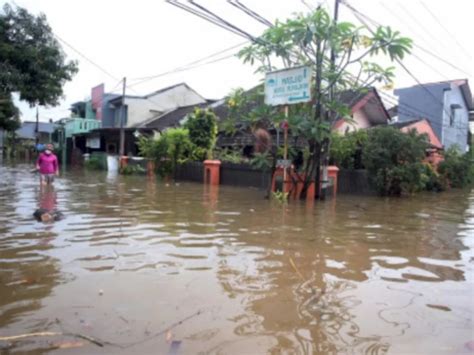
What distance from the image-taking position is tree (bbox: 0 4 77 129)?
1439cm

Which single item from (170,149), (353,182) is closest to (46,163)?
(170,149)

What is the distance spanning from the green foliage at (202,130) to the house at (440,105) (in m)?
16.6

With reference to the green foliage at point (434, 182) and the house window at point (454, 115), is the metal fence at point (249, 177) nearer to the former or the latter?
the green foliage at point (434, 182)

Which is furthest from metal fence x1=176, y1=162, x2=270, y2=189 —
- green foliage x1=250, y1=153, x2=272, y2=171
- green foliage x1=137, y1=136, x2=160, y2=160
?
green foliage x1=250, y1=153, x2=272, y2=171

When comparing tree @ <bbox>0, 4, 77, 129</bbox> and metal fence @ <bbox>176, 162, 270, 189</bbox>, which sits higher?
tree @ <bbox>0, 4, 77, 129</bbox>

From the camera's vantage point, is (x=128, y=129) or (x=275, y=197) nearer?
(x=275, y=197)

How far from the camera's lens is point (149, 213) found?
9281 millimetres

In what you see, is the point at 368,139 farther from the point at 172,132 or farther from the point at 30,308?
Answer: the point at 30,308

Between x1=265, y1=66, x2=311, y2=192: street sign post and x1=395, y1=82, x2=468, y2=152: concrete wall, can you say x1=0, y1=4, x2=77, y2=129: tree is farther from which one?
x1=395, y1=82, x2=468, y2=152: concrete wall

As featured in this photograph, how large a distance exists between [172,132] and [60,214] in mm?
12264

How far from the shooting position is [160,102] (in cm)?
3581

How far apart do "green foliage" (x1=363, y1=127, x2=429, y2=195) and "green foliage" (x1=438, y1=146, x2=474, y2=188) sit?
6.69m

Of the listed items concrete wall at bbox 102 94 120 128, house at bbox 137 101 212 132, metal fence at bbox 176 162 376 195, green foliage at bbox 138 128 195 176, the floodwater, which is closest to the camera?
the floodwater

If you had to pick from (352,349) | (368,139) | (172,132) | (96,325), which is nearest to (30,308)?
(96,325)
